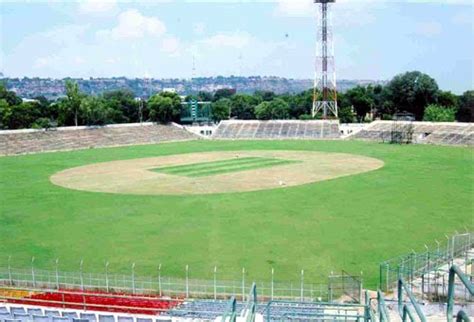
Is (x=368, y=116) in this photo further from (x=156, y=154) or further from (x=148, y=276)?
(x=148, y=276)

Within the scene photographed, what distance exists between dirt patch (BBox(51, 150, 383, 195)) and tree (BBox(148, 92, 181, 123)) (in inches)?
1243

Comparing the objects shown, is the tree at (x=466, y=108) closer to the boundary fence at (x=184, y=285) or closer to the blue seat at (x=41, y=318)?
the boundary fence at (x=184, y=285)

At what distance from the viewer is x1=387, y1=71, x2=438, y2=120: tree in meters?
94.3

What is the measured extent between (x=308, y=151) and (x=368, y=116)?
49.3 m

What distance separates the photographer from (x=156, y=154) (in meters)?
61.5

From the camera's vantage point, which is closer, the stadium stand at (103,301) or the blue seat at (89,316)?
the blue seat at (89,316)

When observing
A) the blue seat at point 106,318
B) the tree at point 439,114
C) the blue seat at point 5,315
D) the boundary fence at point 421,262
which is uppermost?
the tree at point 439,114

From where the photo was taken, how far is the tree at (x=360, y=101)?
327ft

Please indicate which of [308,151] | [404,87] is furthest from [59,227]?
[404,87]

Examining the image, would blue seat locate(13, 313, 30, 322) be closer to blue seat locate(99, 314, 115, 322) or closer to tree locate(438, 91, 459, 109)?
blue seat locate(99, 314, 115, 322)

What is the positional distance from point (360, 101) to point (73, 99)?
5064cm

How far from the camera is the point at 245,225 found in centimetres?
2805

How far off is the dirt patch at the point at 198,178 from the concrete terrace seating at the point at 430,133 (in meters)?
18.1

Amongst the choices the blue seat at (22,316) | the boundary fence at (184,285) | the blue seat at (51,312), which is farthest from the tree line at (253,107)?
the blue seat at (51,312)
